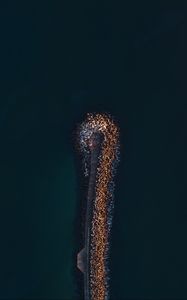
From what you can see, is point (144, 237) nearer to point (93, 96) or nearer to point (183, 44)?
point (93, 96)

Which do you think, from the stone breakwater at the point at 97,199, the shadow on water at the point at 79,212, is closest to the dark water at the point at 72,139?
the shadow on water at the point at 79,212

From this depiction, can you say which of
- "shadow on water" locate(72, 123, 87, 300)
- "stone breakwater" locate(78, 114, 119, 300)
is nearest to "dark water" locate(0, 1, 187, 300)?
"shadow on water" locate(72, 123, 87, 300)

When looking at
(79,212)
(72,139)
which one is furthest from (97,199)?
(72,139)

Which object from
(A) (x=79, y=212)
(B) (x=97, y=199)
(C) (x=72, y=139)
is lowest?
(A) (x=79, y=212)

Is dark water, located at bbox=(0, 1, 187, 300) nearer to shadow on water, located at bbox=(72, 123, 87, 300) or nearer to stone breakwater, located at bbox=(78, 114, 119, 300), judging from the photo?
shadow on water, located at bbox=(72, 123, 87, 300)

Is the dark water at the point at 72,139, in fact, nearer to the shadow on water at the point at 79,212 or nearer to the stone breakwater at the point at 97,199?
the shadow on water at the point at 79,212

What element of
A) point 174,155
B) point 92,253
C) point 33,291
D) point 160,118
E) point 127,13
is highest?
point 127,13

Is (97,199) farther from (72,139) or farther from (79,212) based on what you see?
(72,139)

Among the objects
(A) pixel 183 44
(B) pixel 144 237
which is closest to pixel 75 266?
(B) pixel 144 237
